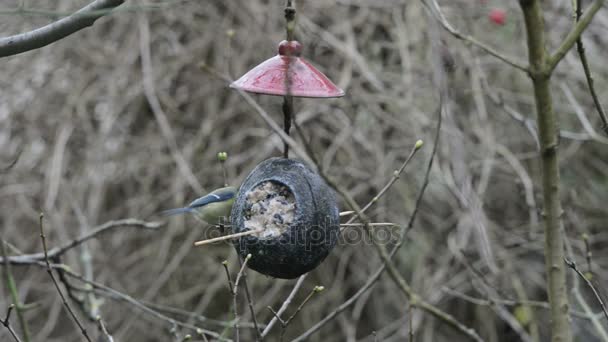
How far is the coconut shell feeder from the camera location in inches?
73.5

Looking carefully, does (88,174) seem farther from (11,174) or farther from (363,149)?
(363,149)

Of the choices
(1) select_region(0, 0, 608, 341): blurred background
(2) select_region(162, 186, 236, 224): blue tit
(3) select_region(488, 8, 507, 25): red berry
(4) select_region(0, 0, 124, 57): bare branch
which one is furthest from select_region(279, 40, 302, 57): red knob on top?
(3) select_region(488, 8, 507, 25): red berry

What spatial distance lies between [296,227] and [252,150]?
238 cm

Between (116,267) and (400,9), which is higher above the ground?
(400,9)

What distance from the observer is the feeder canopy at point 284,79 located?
1811 mm

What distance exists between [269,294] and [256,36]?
158cm

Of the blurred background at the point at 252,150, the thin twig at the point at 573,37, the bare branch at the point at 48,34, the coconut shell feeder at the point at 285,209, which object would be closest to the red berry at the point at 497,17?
the blurred background at the point at 252,150

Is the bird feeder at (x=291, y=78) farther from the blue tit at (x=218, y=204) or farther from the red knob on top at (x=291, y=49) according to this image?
the blue tit at (x=218, y=204)

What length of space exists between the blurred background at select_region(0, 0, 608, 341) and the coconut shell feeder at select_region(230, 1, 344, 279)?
6.62ft

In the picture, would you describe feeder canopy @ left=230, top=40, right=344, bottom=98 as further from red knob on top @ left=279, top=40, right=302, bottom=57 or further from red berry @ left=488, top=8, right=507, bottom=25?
red berry @ left=488, top=8, right=507, bottom=25

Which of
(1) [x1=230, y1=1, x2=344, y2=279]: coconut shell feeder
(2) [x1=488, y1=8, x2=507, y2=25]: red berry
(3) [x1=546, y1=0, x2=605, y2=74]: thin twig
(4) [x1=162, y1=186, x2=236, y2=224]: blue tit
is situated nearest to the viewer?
(3) [x1=546, y1=0, x2=605, y2=74]: thin twig

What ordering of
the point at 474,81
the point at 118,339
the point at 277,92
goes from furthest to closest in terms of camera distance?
the point at 474,81
the point at 118,339
the point at 277,92

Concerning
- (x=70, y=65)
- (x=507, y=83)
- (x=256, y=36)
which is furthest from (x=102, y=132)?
(x=507, y=83)

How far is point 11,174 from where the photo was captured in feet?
13.8
